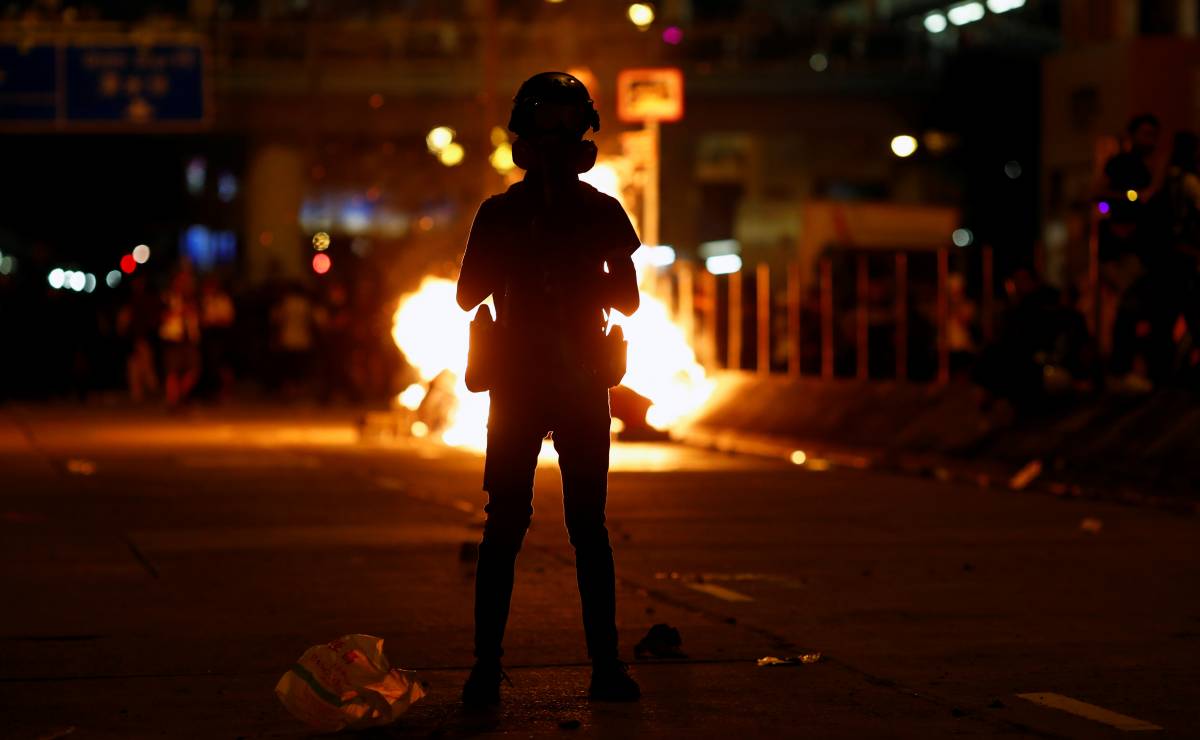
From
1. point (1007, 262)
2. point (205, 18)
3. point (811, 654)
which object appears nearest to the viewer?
point (811, 654)

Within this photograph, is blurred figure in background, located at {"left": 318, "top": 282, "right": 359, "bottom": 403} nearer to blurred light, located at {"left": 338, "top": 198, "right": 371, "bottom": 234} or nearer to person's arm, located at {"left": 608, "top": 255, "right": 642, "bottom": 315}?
person's arm, located at {"left": 608, "top": 255, "right": 642, "bottom": 315}

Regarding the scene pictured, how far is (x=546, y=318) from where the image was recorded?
23.2ft

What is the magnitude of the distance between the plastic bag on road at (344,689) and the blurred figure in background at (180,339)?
2181cm

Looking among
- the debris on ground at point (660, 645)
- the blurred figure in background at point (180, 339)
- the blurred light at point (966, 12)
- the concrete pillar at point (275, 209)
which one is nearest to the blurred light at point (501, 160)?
the blurred figure in background at point (180, 339)

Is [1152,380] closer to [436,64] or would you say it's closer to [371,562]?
[371,562]

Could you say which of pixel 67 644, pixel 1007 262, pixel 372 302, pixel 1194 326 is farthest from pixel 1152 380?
pixel 372 302

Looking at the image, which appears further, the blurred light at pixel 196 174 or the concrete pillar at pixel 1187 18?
the blurred light at pixel 196 174

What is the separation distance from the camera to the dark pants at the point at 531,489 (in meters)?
7.06

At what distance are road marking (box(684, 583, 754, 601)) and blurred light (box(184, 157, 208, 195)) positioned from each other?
52.2 meters

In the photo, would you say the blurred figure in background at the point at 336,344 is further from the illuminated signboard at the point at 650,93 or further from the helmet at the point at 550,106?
the helmet at the point at 550,106

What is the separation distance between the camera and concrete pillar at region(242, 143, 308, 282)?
1987 inches

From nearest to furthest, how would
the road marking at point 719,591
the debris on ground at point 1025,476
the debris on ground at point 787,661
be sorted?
the debris on ground at point 787,661, the road marking at point 719,591, the debris on ground at point 1025,476

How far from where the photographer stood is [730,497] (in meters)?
15.4

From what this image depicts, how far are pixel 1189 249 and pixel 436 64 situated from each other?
106ft
